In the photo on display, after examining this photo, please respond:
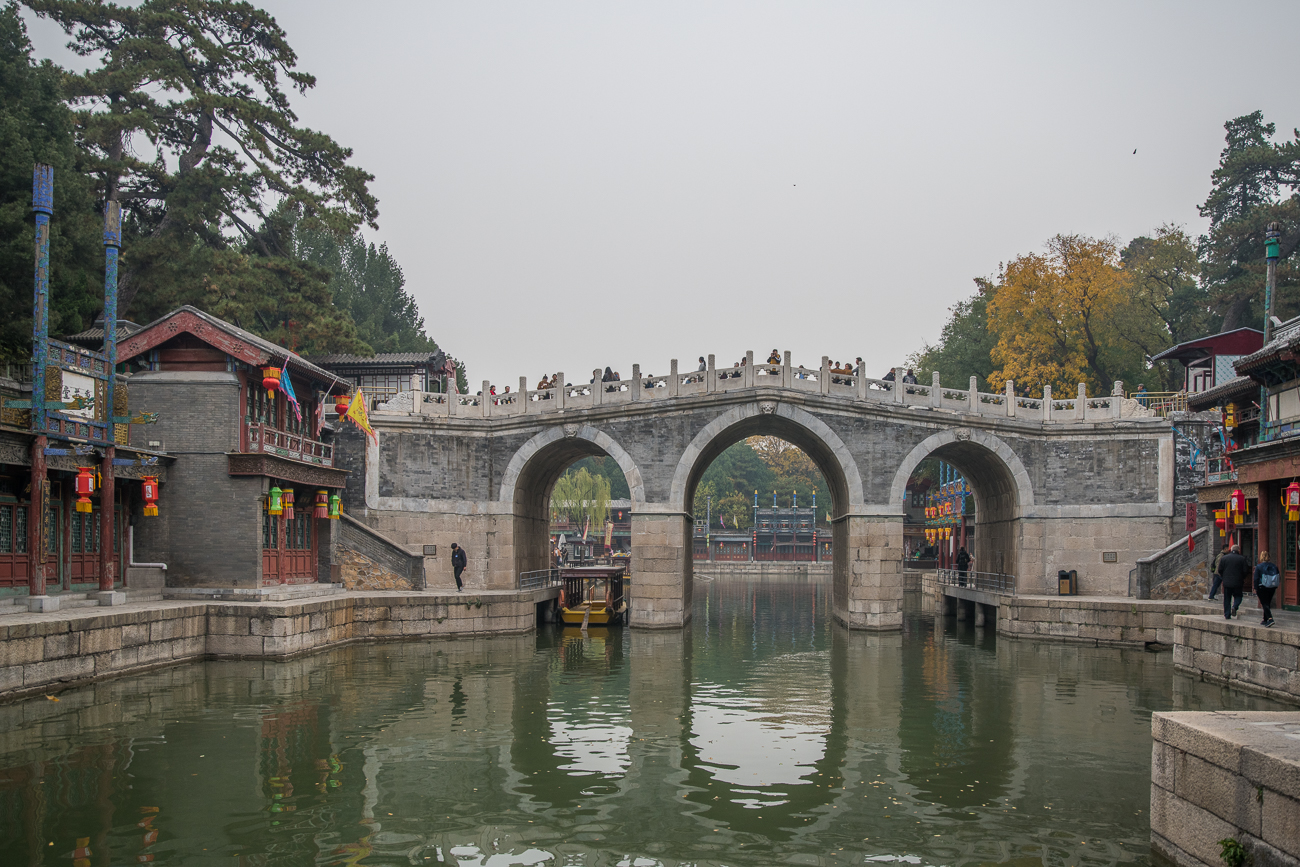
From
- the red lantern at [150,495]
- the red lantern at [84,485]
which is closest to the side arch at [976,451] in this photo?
the red lantern at [150,495]

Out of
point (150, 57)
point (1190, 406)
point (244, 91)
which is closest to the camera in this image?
point (1190, 406)

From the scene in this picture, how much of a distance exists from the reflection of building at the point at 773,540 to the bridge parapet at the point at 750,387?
109 ft

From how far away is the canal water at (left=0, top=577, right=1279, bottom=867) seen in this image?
9.59m

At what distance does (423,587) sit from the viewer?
27.2m

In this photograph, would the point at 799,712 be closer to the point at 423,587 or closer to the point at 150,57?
the point at 423,587

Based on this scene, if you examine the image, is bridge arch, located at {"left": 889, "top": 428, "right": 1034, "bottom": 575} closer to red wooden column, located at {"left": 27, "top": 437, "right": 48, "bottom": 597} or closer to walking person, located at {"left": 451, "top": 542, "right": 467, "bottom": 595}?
walking person, located at {"left": 451, "top": 542, "right": 467, "bottom": 595}

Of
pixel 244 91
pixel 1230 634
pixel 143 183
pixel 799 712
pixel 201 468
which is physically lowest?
pixel 799 712

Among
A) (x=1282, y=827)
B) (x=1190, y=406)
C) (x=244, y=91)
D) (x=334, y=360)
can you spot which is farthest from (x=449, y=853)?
(x=244, y=91)

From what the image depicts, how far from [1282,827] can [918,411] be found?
853 inches

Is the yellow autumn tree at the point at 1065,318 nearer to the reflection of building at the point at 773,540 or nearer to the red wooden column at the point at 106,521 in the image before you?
the reflection of building at the point at 773,540

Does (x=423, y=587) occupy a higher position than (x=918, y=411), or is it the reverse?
(x=918, y=411)

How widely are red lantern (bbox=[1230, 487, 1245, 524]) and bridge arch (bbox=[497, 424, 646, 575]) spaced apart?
1410cm

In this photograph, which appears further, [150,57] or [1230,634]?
[150,57]

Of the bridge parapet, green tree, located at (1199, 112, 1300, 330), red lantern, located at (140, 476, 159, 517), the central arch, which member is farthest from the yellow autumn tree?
red lantern, located at (140, 476, 159, 517)
